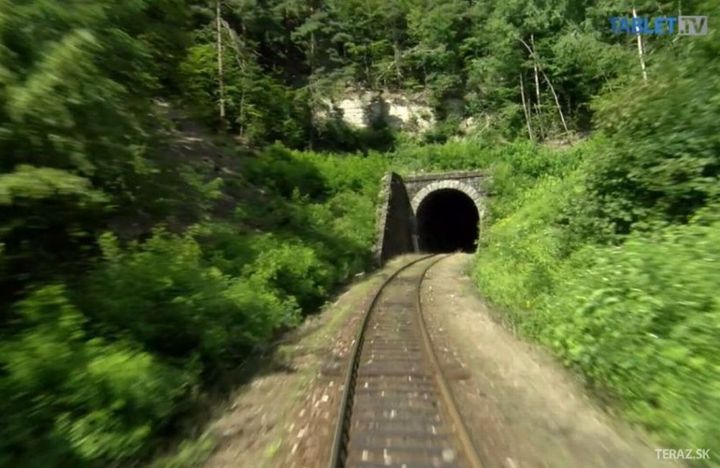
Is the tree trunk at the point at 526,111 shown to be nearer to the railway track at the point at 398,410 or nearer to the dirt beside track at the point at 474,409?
the dirt beside track at the point at 474,409

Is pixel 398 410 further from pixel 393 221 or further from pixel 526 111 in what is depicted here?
pixel 526 111

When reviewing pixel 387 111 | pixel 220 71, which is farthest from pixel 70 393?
pixel 387 111

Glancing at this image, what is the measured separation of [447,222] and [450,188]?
10.8 m

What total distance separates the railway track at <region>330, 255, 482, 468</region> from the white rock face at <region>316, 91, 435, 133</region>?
128 ft

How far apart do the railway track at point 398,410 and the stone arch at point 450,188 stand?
22.0m

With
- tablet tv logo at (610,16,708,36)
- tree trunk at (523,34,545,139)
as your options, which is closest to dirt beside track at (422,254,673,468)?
tablet tv logo at (610,16,708,36)

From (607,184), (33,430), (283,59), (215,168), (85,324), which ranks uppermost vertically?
(283,59)

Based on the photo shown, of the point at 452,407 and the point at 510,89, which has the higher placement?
the point at 510,89

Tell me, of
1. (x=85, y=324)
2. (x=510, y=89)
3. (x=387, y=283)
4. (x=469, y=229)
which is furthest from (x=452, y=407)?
(x=510, y=89)

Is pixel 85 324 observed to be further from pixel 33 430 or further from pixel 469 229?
pixel 469 229

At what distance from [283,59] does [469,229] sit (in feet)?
68.4

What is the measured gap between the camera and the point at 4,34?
233 inches

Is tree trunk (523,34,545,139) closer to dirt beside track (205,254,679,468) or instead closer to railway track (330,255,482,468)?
dirt beside track (205,254,679,468)

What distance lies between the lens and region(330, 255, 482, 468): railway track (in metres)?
5.29
